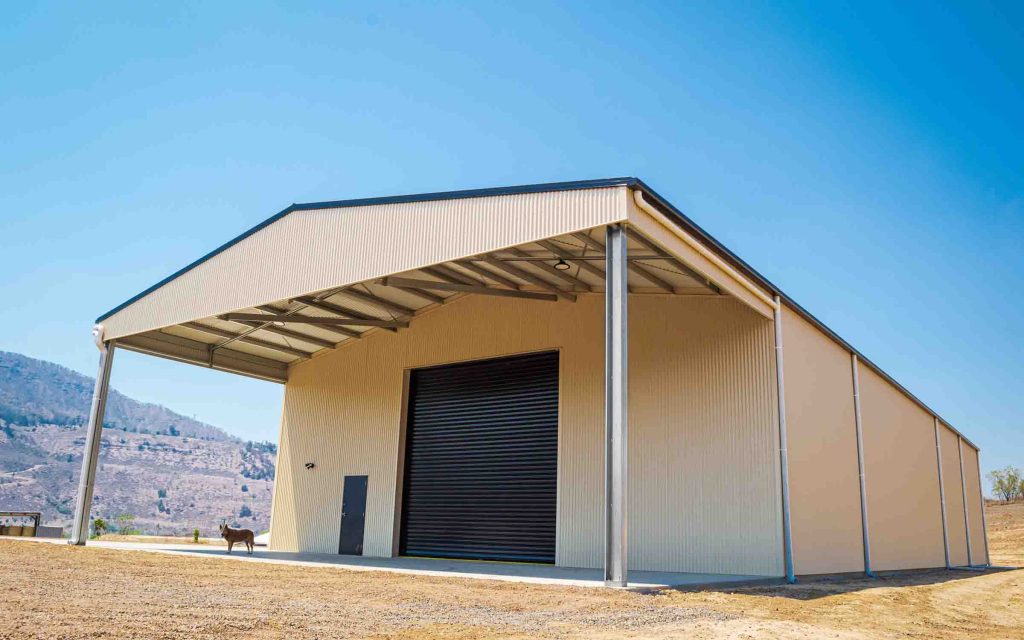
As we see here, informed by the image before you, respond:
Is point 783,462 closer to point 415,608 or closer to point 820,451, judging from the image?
point 820,451

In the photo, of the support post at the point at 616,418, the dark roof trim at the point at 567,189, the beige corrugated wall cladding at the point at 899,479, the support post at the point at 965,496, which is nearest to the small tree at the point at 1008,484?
the support post at the point at 965,496

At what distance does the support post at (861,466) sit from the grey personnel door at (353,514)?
35.8 ft

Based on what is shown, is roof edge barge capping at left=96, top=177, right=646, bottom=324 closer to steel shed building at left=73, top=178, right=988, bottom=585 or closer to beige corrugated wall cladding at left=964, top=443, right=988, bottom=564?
steel shed building at left=73, top=178, right=988, bottom=585

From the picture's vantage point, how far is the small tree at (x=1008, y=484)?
5952cm

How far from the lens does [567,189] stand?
10875mm

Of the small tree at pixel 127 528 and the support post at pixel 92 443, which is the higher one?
the support post at pixel 92 443

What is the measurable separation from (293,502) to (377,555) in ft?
11.8

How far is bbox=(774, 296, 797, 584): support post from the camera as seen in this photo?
40.0 feet

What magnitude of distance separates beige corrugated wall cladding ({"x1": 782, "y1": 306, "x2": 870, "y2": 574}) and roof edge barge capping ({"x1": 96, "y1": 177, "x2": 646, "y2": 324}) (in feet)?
17.0

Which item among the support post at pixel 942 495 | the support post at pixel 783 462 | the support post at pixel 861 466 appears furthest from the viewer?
the support post at pixel 942 495

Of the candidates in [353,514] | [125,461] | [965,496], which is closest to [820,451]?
[353,514]

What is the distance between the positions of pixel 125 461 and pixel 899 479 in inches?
3145

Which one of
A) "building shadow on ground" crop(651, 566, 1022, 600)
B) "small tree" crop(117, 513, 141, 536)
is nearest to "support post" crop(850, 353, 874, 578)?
"building shadow on ground" crop(651, 566, 1022, 600)

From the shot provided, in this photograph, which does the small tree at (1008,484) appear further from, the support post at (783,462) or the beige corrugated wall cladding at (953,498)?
the support post at (783,462)
